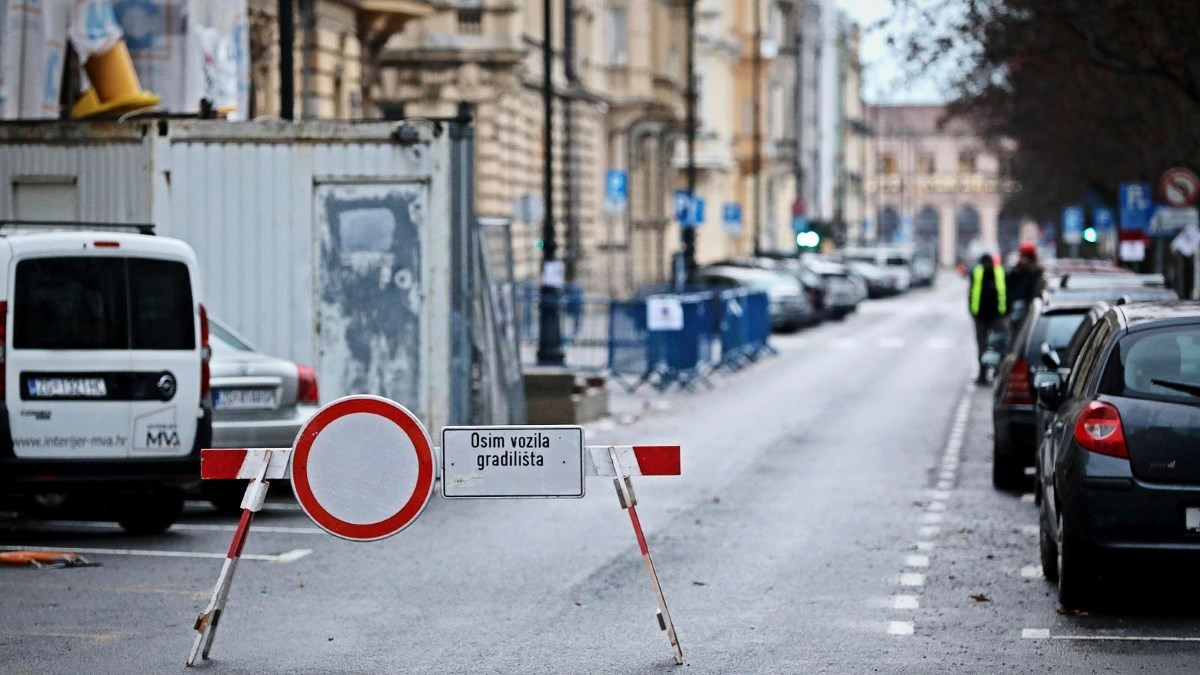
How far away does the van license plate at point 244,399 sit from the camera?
1491cm

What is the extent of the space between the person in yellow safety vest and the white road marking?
16.5 metres

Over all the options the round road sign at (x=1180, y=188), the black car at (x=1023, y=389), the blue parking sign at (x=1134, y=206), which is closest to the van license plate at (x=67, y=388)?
the black car at (x=1023, y=389)

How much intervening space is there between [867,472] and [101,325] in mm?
7399

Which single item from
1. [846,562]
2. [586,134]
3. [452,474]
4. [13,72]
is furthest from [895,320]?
[452,474]

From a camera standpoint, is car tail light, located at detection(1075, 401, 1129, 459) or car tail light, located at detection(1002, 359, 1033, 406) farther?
car tail light, located at detection(1002, 359, 1033, 406)

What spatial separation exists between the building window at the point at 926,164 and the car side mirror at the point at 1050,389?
162228 mm

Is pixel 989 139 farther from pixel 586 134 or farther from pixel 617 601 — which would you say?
pixel 617 601

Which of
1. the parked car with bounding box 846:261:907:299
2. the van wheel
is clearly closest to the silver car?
the van wheel

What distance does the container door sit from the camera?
1770 centimetres

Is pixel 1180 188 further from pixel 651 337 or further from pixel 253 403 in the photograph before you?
pixel 253 403

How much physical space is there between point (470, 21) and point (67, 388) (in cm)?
3345

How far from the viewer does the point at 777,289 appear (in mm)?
48281

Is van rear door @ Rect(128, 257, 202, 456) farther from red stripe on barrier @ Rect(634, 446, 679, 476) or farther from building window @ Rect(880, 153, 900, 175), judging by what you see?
building window @ Rect(880, 153, 900, 175)

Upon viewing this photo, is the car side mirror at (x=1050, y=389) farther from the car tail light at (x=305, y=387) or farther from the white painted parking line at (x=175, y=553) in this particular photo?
the car tail light at (x=305, y=387)
